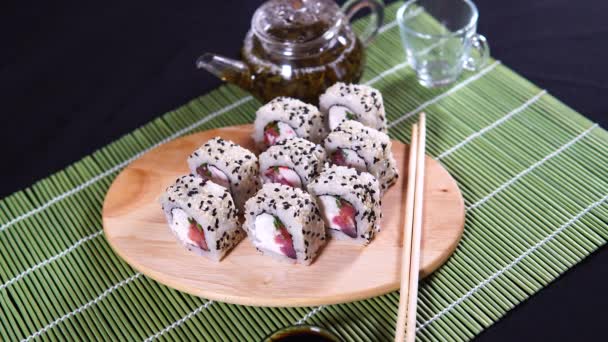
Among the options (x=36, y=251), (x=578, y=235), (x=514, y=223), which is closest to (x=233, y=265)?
(x=36, y=251)

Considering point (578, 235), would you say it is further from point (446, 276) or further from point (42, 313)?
point (42, 313)

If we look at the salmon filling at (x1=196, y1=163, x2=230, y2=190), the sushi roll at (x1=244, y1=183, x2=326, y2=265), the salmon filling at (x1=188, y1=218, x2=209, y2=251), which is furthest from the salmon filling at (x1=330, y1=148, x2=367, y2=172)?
the salmon filling at (x1=188, y1=218, x2=209, y2=251)

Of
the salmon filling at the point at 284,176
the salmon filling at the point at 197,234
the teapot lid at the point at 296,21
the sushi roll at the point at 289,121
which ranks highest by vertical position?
the teapot lid at the point at 296,21

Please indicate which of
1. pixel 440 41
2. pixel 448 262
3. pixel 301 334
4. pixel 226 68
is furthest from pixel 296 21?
pixel 301 334

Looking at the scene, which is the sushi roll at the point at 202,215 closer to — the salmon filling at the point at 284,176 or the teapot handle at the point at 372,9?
the salmon filling at the point at 284,176

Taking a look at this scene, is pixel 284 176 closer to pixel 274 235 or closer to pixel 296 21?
pixel 274 235

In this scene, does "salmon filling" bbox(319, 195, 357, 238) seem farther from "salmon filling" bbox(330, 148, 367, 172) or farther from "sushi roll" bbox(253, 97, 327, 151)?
"sushi roll" bbox(253, 97, 327, 151)

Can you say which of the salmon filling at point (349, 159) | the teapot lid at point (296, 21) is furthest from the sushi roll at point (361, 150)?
the teapot lid at point (296, 21)
